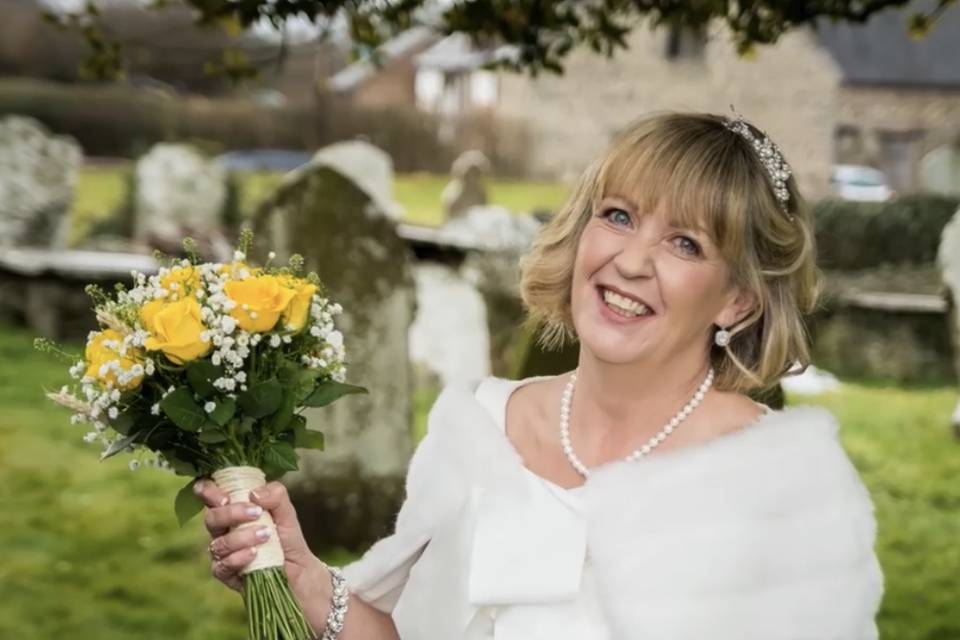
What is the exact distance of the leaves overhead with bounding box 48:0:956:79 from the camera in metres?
4.77

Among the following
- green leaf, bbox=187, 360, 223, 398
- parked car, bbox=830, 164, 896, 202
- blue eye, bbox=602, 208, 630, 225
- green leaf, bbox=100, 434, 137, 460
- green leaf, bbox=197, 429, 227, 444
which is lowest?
parked car, bbox=830, 164, 896, 202

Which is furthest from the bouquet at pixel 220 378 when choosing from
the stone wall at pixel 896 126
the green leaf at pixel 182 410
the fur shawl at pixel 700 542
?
the stone wall at pixel 896 126

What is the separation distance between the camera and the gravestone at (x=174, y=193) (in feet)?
57.9

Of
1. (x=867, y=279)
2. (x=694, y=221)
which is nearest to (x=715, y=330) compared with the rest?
(x=694, y=221)

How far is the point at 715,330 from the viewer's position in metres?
3.00

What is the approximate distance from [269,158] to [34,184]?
18546 mm

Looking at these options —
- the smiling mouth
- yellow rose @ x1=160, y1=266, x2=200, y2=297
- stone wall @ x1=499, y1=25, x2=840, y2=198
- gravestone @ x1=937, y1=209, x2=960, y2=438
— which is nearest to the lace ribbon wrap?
yellow rose @ x1=160, y1=266, x2=200, y2=297

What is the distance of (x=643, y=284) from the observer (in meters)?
2.83

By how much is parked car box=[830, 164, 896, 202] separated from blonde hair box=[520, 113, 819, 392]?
1331 inches

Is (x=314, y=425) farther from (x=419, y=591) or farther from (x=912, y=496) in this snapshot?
(x=912, y=496)

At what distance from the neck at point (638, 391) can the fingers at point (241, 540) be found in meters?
0.72

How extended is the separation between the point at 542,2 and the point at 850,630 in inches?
111

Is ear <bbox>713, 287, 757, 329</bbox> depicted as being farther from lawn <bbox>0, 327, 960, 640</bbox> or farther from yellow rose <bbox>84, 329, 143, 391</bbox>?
lawn <bbox>0, 327, 960, 640</bbox>

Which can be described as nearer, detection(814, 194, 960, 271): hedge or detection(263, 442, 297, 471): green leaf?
detection(263, 442, 297, 471): green leaf
